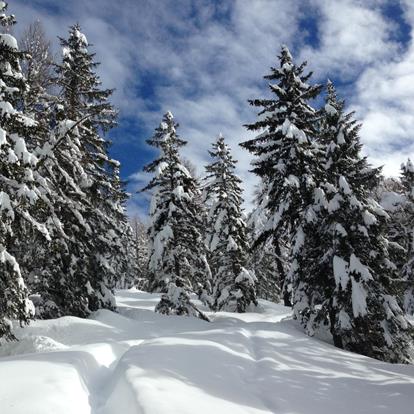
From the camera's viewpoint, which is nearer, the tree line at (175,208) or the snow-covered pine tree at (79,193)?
the tree line at (175,208)

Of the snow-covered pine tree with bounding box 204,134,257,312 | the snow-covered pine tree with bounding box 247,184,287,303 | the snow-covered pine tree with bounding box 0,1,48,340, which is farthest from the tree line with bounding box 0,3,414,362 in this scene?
the snow-covered pine tree with bounding box 247,184,287,303

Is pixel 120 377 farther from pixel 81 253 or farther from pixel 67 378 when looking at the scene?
pixel 81 253

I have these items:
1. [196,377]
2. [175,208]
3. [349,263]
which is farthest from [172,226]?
[196,377]

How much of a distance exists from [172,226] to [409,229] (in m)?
13.6

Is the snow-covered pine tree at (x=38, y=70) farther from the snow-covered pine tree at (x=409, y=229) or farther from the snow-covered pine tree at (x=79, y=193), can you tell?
the snow-covered pine tree at (x=409, y=229)

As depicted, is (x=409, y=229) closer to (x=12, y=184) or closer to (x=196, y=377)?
(x=196, y=377)

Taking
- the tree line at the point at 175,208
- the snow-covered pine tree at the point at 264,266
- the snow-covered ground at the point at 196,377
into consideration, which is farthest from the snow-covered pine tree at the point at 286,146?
the snow-covered pine tree at the point at 264,266

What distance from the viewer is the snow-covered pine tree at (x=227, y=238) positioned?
27078mm

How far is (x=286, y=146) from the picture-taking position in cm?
1756

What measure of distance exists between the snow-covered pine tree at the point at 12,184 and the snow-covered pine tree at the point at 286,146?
1005cm

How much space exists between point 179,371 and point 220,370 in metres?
1.04

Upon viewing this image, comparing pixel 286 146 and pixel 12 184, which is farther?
pixel 286 146

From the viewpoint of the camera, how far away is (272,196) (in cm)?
1808

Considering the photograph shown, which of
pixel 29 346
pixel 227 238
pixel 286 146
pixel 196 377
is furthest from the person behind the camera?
pixel 227 238
